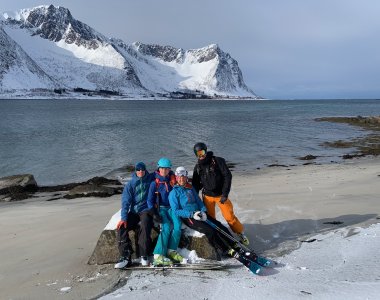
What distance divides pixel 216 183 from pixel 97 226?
13.8 ft

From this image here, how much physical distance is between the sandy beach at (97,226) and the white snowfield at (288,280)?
573 mm

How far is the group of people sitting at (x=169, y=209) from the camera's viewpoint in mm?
8523

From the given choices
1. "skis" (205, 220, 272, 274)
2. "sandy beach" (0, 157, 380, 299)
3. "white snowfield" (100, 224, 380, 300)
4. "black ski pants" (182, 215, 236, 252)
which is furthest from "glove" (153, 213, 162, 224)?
"skis" (205, 220, 272, 274)

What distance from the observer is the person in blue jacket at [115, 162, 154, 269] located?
8477mm

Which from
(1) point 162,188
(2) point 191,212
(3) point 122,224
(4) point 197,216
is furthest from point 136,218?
(4) point 197,216

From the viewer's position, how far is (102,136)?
5072cm

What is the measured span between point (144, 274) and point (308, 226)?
506 centimetres

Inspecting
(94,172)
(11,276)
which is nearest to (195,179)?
(11,276)

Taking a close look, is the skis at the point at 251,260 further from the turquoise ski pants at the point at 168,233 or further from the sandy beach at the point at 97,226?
the turquoise ski pants at the point at 168,233

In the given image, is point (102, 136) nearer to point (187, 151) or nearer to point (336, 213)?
point (187, 151)

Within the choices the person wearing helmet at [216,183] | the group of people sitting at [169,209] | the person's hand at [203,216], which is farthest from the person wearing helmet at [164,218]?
the person wearing helmet at [216,183]

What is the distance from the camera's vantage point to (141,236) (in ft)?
28.2

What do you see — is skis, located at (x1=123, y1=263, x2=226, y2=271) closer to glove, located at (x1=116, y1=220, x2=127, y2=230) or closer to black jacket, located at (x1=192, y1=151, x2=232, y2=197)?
glove, located at (x1=116, y1=220, x2=127, y2=230)

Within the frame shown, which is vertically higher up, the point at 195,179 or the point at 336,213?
the point at 195,179
